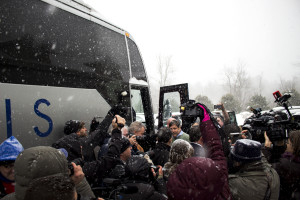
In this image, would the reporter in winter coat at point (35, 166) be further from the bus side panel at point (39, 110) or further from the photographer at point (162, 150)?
the photographer at point (162, 150)

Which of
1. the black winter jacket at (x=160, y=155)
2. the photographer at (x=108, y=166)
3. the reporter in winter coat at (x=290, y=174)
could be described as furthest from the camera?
the black winter jacket at (x=160, y=155)

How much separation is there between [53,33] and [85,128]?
1.68 meters

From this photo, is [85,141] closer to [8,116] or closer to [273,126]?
[8,116]

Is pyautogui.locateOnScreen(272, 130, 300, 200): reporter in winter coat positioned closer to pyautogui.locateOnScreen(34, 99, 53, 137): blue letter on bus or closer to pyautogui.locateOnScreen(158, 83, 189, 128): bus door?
pyautogui.locateOnScreen(158, 83, 189, 128): bus door

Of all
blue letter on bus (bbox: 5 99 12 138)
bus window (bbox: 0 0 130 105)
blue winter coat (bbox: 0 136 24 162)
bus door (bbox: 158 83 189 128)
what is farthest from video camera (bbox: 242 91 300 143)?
blue letter on bus (bbox: 5 99 12 138)

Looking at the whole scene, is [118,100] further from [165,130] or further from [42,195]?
[42,195]

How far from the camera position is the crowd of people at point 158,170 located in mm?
1253

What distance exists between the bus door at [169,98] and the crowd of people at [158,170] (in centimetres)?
186

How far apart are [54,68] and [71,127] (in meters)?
0.99

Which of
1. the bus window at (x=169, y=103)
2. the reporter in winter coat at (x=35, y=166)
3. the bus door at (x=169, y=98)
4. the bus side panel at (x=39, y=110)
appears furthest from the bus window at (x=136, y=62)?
the reporter in winter coat at (x=35, y=166)

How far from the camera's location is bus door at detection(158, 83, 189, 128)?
523cm

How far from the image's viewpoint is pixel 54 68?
3396 millimetres

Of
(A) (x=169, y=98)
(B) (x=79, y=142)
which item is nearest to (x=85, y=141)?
(B) (x=79, y=142)

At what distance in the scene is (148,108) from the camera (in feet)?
19.1
